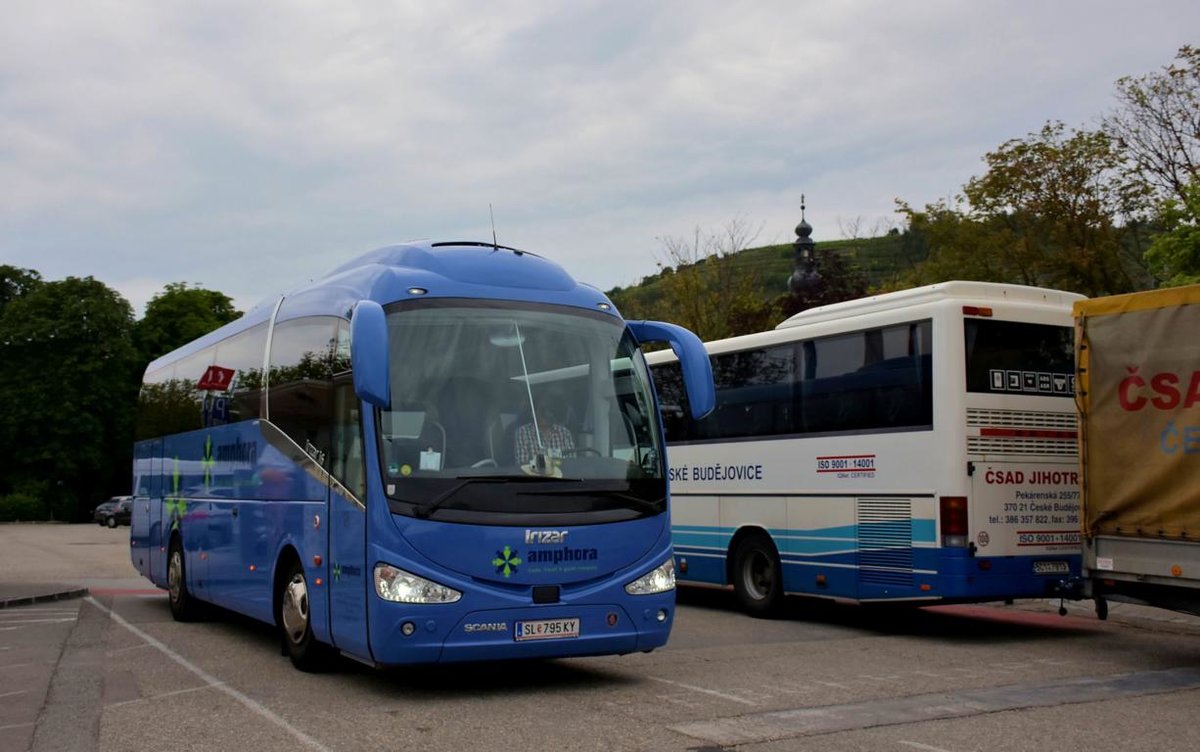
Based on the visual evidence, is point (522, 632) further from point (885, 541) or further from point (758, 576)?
point (758, 576)

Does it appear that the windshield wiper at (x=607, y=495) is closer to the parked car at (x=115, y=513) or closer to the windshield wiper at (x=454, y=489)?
the windshield wiper at (x=454, y=489)

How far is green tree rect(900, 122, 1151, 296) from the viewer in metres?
34.1

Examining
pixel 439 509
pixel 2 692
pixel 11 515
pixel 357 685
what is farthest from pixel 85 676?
pixel 11 515

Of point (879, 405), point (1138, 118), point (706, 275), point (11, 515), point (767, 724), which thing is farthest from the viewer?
point (11, 515)

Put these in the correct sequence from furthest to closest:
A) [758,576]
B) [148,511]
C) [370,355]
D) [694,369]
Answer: [148,511] < [758,576] < [694,369] < [370,355]

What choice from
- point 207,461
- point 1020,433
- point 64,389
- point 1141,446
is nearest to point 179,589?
point 207,461

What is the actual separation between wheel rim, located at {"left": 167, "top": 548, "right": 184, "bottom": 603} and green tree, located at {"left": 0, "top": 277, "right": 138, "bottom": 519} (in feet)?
191

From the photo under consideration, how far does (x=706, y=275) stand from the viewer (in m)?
45.9

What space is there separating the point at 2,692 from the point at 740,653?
6303mm

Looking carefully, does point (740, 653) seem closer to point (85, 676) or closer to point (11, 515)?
point (85, 676)

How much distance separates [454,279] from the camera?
10.0 m

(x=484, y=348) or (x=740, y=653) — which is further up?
(x=484, y=348)

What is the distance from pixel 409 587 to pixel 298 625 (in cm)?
224

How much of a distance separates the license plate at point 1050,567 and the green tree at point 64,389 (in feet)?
216
